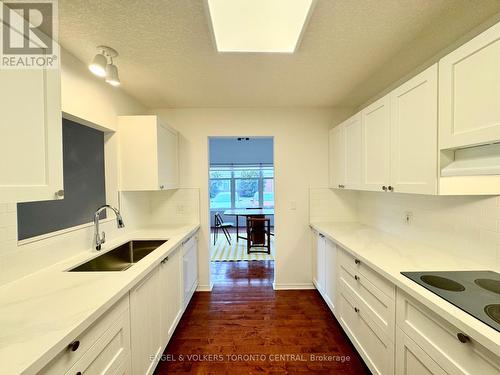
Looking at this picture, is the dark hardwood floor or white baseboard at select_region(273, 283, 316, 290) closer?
the dark hardwood floor

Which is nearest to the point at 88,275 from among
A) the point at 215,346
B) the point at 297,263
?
the point at 215,346

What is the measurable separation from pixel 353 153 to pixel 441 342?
1655 mm

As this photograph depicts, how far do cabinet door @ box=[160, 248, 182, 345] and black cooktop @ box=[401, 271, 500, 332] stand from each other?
1650 mm

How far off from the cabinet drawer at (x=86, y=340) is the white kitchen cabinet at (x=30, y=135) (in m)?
0.59

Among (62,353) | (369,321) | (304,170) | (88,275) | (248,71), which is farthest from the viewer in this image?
(304,170)

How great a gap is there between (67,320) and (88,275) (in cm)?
48

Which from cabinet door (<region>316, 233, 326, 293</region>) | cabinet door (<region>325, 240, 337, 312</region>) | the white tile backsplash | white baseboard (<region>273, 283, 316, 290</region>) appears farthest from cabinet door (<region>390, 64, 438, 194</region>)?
the white tile backsplash

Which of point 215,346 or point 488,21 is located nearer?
point 488,21

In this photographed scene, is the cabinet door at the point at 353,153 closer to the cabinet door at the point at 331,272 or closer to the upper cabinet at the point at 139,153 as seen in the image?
the cabinet door at the point at 331,272

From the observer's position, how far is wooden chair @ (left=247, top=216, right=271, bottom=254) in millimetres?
4273

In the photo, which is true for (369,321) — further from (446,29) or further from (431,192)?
(446,29)

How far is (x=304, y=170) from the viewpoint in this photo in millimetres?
2859

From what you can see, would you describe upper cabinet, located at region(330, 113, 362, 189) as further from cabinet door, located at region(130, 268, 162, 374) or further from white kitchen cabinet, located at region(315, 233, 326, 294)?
cabinet door, located at region(130, 268, 162, 374)

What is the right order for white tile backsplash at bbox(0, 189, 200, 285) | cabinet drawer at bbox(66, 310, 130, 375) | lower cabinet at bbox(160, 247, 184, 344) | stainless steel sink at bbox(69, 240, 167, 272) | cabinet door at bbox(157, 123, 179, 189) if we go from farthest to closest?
cabinet door at bbox(157, 123, 179, 189), lower cabinet at bbox(160, 247, 184, 344), stainless steel sink at bbox(69, 240, 167, 272), white tile backsplash at bbox(0, 189, 200, 285), cabinet drawer at bbox(66, 310, 130, 375)
